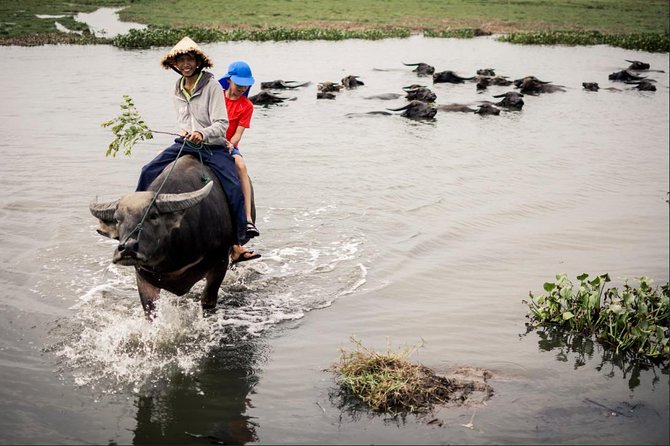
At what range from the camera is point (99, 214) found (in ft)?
15.5

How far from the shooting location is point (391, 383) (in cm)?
453

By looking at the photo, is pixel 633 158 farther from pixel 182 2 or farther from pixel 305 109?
pixel 182 2

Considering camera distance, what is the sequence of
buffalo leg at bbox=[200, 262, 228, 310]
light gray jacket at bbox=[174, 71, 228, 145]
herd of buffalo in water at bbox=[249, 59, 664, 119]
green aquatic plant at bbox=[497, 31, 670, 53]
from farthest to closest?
1. green aquatic plant at bbox=[497, 31, 670, 53]
2. herd of buffalo in water at bbox=[249, 59, 664, 119]
3. buffalo leg at bbox=[200, 262, 228, 310]
4. light gray jacket at bbox=[174, 71, 228, 145]

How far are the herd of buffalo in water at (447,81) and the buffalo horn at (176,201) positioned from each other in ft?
34.9

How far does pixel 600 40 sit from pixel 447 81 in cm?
1408

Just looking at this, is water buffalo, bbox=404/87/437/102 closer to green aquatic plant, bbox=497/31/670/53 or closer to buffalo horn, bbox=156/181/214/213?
buffalo horn, bbox=156/181/214/213

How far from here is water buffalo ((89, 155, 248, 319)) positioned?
4598mm

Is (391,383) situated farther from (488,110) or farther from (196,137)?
(488,110)

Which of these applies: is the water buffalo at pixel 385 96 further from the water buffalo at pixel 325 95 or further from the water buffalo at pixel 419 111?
the water buffalo at pixel 419 111

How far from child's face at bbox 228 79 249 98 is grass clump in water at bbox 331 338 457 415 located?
2.50 metres

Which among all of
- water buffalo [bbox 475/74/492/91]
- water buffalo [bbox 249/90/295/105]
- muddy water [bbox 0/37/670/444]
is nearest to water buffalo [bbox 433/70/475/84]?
water buffalo [bbox 475/74/492/91]

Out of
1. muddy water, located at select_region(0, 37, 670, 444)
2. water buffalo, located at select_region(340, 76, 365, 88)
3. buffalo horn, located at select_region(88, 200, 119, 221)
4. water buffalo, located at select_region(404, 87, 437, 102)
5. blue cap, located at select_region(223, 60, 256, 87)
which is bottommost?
muddy water, located at select_region(0, 37, 670, 444)

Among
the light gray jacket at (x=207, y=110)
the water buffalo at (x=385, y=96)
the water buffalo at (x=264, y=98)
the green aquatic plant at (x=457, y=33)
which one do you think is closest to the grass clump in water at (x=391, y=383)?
the light gray jacket at (x=207, y=110)

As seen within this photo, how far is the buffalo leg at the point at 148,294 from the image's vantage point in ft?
16.8
